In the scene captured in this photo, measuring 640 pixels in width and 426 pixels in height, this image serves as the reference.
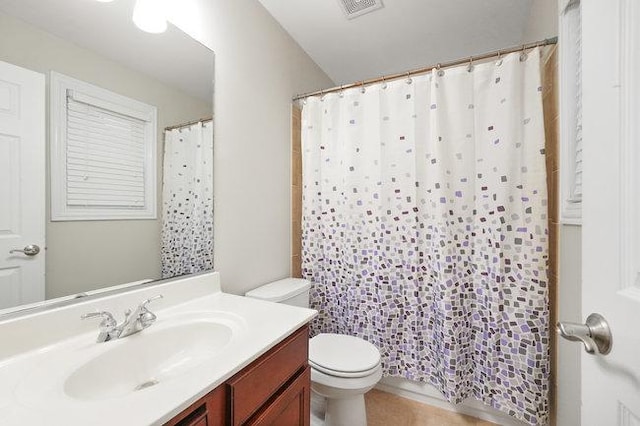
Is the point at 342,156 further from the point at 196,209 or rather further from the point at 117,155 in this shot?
the point at 117,155

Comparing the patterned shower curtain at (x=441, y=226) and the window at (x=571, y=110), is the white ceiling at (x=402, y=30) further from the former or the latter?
the window at (x=571, y=110)

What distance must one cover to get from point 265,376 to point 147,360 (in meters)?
0.39

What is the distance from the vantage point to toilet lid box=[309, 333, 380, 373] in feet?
4.26

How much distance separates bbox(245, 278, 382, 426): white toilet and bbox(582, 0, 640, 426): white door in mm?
887

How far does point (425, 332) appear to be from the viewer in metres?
1.62

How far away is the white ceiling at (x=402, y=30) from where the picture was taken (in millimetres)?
1661

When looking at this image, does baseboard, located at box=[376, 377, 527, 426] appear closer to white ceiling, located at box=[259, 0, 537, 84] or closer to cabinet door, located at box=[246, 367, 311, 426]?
cabinet door, located at box=[246, 367, 311, 426]

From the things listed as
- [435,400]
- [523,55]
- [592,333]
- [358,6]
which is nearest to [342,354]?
[435,400]

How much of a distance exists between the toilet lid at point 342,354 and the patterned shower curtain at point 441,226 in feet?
0.91

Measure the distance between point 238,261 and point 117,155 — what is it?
75cm

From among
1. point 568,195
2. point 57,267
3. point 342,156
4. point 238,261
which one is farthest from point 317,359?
point 568,195

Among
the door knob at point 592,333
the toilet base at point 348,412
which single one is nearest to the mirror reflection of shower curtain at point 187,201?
the toilet base at point 348,412

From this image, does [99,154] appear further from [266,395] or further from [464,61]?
[464,61]

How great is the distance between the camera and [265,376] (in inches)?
31.7
